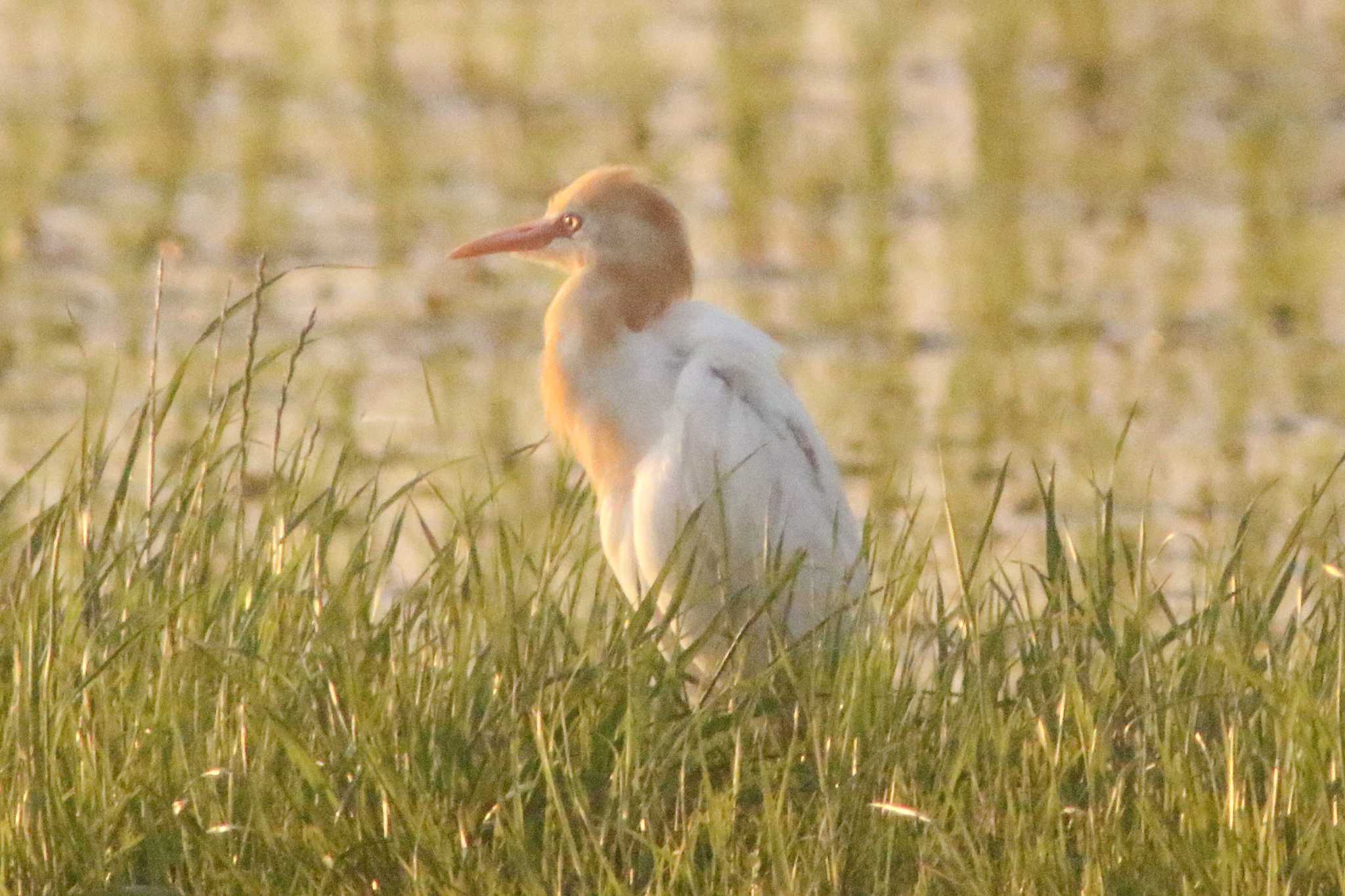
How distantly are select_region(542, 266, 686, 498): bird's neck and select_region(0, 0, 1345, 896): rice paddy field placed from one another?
0.80 feet

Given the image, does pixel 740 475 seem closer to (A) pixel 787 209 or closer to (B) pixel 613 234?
(B) pixel 613 234

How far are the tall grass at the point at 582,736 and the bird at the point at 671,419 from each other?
0.54 m

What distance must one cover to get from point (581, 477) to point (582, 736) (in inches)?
33.4

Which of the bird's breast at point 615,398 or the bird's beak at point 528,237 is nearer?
the bird's breast at point 615,398

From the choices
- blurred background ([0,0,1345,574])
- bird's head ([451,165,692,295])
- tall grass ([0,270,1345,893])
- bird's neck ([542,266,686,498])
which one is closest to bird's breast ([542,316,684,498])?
bird's neck ([542,266,686,498])

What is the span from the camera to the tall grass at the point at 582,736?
3.16 meters

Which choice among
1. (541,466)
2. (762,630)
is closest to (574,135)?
(541,466)

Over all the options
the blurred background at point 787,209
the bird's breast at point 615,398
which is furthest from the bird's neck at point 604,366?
the blurred background at point 787,209

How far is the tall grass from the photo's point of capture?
316cm

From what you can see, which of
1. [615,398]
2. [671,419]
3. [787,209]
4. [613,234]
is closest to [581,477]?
[671,419]

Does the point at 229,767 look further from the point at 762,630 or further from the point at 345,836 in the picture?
the point at 762,630

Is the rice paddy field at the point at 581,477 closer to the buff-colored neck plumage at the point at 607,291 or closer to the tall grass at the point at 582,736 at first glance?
the tall grass at the point at 582,736

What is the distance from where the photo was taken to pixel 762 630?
14.9ft

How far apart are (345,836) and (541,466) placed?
163 inches
